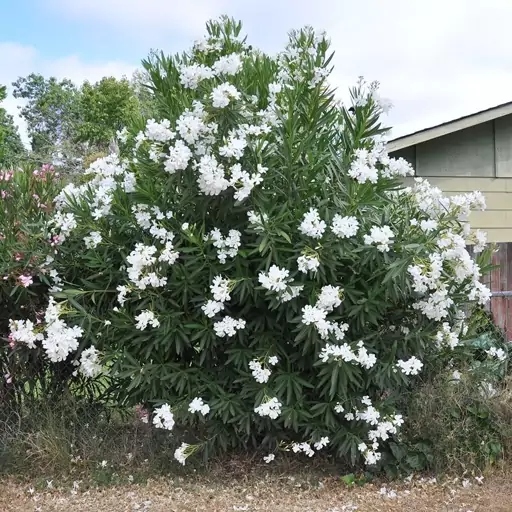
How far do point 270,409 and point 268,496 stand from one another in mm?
678

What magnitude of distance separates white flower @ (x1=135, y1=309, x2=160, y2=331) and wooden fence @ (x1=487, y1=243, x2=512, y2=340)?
369 centimetres

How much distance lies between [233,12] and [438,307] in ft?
8.18

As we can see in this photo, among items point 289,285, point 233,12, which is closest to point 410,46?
point 233,12

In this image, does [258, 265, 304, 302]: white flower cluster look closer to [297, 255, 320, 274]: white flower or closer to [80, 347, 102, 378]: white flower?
[297, 255, 320, 274]: white flower

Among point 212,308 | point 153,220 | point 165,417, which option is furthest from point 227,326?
point 153,220

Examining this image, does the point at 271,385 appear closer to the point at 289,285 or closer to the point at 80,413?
the point at 289,285

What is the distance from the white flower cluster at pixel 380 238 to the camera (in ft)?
11.9

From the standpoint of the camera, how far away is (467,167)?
282 inches

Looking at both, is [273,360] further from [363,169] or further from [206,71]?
[206,71]

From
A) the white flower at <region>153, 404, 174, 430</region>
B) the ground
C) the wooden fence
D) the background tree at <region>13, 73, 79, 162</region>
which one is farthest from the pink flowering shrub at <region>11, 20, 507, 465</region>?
Answer: the background tree at <region>13, 73, 79, 162</region>

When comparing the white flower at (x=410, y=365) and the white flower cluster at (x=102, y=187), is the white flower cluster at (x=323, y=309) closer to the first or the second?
the white flower at (x=410, y=365)

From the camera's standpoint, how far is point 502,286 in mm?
6160

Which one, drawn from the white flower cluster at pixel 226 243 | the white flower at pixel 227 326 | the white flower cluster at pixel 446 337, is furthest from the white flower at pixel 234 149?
the white flower cluster at pixel 446 337

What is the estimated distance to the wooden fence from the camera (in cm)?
603
